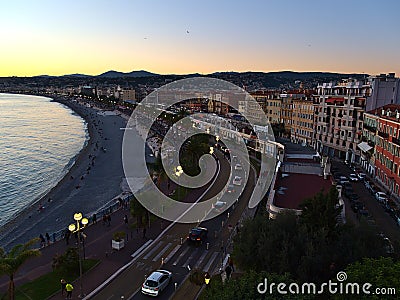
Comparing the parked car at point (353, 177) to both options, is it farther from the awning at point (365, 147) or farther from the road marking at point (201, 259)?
the road marking at point (201, 259)

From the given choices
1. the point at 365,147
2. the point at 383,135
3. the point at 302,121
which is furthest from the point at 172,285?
the point at 302,121

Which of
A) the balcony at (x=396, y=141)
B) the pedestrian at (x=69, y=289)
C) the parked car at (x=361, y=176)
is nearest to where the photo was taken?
the pedestrian at (x=69, y=289)

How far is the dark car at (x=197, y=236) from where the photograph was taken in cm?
2368

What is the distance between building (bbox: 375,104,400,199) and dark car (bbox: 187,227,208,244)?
21097mm

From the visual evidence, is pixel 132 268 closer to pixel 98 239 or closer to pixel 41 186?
pixel 98 239

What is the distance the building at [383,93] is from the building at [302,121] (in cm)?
1150

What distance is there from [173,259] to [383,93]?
40881 mm

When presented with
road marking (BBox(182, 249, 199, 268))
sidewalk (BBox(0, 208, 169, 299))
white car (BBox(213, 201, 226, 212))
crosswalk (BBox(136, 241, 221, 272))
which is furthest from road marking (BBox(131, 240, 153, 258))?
white car (BBox(213, 201, 226, 212))

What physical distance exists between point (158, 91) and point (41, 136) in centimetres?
10586

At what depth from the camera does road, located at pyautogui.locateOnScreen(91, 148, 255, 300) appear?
1845cm

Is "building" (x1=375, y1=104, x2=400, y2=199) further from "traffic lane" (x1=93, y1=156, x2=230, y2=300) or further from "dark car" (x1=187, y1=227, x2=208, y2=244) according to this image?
"traffic lane" (x1=93, y1=156, x2=230, y2=300)

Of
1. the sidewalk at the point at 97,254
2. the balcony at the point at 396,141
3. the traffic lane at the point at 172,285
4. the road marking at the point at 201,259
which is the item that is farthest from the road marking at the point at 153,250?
the balcony at the point at 396,141

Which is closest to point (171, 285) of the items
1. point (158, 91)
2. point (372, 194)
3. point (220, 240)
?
point (220, 240)

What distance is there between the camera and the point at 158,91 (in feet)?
634
